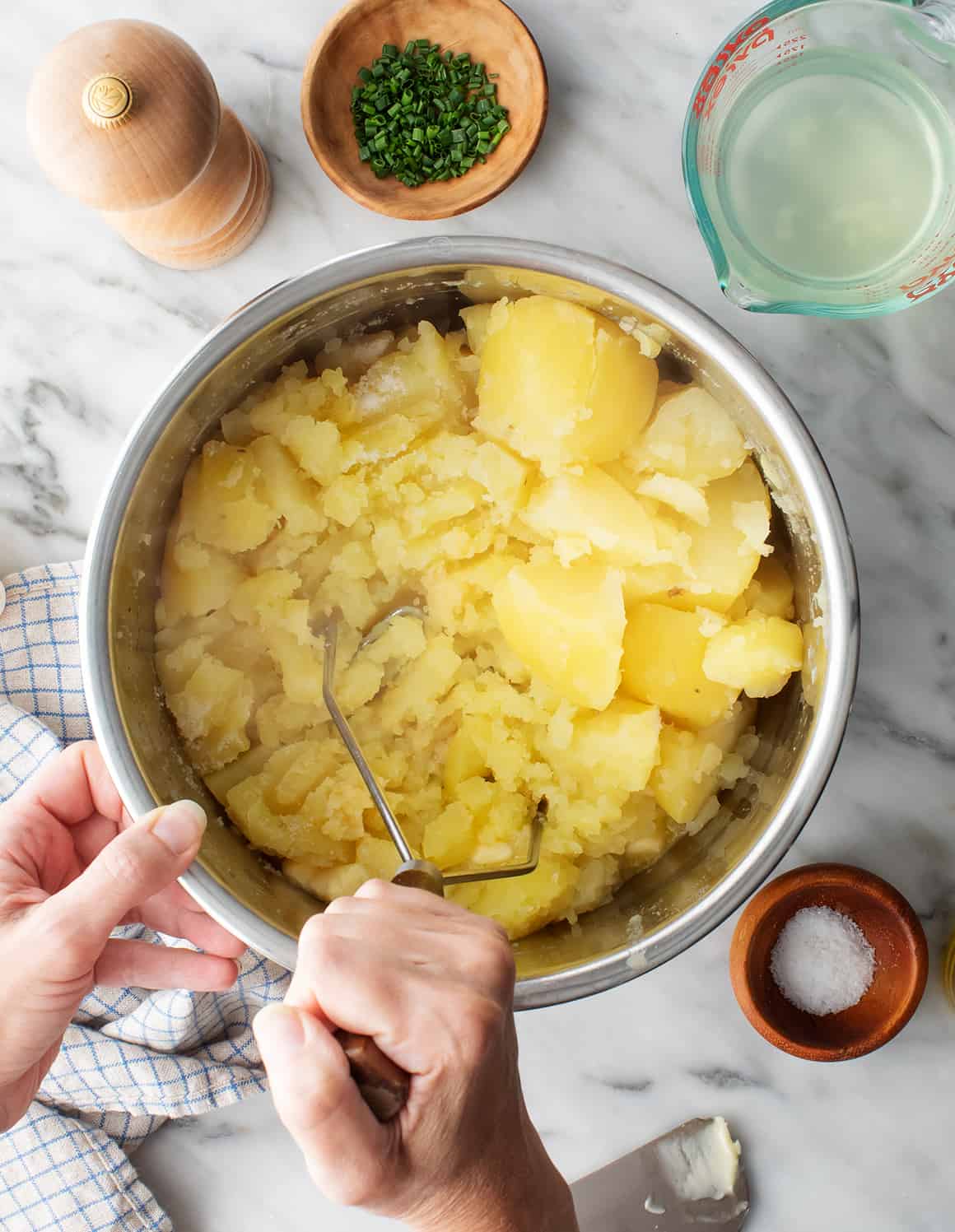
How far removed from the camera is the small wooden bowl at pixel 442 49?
1.27 metres

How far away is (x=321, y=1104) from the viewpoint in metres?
0.71

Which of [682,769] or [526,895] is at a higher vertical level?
[682,769]

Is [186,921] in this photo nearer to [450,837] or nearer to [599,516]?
[450,837]

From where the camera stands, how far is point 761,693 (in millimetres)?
1158

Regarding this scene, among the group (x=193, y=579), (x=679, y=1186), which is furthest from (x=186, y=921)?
(x=679, y=1186)

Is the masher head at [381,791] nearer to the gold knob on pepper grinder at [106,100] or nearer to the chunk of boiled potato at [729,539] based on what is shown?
the chunk of boiled potato at [729,539]

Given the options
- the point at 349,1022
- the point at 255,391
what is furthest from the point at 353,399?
the point at 349,1022

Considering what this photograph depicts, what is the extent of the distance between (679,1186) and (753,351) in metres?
1.10

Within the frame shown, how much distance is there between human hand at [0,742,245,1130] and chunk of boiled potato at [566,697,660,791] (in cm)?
42

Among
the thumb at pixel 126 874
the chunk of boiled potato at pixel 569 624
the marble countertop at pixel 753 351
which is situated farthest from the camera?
the marble countertop at pixel 753 351

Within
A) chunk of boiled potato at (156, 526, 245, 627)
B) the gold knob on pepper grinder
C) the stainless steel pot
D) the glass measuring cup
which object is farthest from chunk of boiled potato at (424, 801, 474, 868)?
the gold knob on pepper grinder

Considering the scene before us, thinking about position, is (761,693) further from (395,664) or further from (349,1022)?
(349,1022)

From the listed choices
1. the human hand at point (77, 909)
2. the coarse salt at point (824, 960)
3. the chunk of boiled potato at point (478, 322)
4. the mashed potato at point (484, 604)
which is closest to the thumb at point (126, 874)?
the human hand at point (77, 909)

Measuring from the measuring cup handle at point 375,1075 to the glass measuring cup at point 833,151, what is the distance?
0.89 meters
